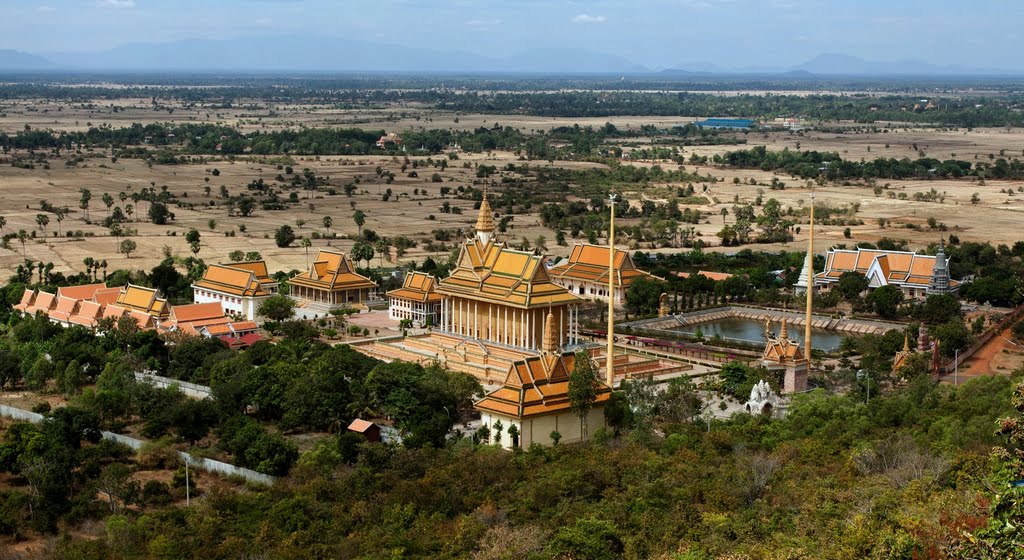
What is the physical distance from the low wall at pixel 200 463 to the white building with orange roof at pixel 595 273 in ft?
68.2

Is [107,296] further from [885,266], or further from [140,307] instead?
[885,266]

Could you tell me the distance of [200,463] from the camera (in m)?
25.7

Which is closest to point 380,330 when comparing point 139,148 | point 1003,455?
point 1003,455

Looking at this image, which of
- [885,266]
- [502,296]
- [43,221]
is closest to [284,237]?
[43,221]

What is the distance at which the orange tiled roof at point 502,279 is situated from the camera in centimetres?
3469

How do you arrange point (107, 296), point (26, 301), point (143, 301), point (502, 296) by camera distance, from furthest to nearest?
point (26, 301) < point (107, 296) < point (143, 301) < point (502, 296)

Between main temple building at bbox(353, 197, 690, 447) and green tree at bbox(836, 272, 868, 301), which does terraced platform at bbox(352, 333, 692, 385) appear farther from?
green tree at bbox(836, 272, 868, 301)

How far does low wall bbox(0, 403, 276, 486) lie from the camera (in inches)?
968

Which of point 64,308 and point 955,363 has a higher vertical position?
point 64,308

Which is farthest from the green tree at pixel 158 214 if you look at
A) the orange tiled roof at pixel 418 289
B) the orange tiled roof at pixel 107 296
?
the orange tiled roof at pixel 418 289

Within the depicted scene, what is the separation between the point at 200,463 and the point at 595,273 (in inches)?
882

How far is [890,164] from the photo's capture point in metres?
91.6

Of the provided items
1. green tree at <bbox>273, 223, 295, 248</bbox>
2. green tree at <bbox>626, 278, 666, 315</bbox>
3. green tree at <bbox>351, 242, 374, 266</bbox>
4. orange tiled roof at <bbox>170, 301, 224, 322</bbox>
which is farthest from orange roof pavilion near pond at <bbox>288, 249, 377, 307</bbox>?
green tree at <bbox>273, 223, 295, 248</bbox>

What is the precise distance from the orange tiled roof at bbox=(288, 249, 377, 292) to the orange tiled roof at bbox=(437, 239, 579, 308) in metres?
7.09
